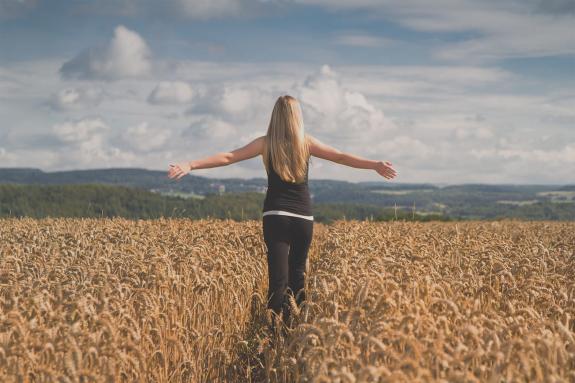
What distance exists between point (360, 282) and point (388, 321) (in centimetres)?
135

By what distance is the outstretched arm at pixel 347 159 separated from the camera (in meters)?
8.37

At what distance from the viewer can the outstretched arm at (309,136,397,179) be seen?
8.37m

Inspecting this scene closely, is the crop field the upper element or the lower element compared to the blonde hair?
lower

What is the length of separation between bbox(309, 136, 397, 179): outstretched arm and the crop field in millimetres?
1208

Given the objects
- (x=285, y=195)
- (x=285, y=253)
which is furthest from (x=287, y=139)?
(x=285, y=253)

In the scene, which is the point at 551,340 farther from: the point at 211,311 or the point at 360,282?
the point at 211,311

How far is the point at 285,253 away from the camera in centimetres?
838

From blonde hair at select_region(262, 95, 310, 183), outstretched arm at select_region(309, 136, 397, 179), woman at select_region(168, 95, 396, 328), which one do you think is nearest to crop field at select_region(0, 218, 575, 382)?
woman at select_region(168, 95, 396, 328)

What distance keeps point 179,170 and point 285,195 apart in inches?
54.5

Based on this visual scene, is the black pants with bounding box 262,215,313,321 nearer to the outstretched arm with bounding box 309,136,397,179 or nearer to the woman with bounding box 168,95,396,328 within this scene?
the woman with bounding box 168,95,396,328

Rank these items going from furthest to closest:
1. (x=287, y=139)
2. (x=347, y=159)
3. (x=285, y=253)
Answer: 1. (x=347, y=159)
2. (x=285, y=253)
3. (x=287, y=139)

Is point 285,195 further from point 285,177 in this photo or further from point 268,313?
point 268,313

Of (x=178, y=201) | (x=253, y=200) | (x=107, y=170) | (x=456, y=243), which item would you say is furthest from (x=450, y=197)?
(x=456, y=243)

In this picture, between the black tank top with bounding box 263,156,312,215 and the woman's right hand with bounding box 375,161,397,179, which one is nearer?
the black tank top with bounding box 263,156,312,215
